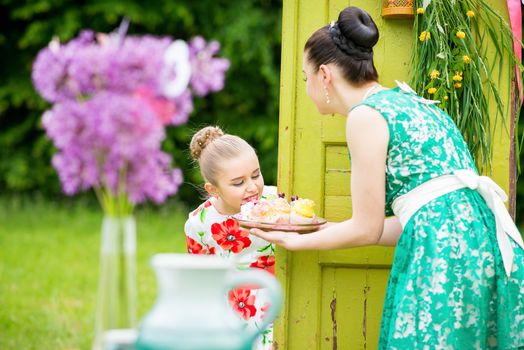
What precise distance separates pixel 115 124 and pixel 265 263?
1.91 meters

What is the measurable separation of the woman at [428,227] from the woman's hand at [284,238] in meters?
0.10

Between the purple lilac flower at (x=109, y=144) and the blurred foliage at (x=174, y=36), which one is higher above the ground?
the blurred foliage at (x=174, y=36)

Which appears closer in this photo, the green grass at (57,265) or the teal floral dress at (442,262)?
the teal floral dress at (442,262)

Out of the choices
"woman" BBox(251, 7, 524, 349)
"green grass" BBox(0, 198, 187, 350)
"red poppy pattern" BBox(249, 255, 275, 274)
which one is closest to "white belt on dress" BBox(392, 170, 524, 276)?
"woman" BBox(251, 7, 524, 349)

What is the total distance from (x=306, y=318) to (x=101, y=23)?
6473mm

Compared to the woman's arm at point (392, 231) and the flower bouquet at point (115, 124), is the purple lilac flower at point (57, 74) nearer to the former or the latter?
the flower bouquet at point (115, 124)

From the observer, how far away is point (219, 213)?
334 centimetres

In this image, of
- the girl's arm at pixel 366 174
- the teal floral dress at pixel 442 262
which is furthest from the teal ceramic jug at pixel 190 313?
the teal floral dress at pixel 442 262

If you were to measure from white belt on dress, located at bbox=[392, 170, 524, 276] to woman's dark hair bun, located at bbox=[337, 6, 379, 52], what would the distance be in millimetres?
481

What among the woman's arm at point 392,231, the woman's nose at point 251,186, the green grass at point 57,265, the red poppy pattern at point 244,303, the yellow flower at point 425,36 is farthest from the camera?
the green grass at point 57,265

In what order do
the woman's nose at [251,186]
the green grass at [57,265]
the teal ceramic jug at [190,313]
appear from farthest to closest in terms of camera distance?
the green grass at [57,265]
the woman's nose at [251,186]
the teal ceramic jug at [190,313]

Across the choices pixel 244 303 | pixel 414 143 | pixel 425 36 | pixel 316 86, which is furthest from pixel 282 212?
pixel 425 36

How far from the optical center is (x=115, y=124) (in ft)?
4.94

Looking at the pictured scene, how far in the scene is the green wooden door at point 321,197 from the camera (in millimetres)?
3096
